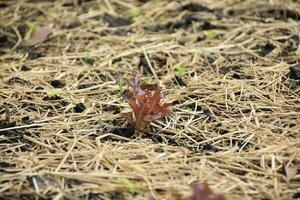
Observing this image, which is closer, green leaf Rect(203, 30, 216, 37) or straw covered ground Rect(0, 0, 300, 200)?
straw covered ground Rect(0, 0, 300, 200)

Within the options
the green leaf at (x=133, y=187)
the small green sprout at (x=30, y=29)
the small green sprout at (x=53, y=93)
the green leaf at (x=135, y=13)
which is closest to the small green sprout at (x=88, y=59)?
the small green sprout at (x=53, y=93)

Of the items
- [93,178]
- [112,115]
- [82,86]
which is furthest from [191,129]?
[82,86]

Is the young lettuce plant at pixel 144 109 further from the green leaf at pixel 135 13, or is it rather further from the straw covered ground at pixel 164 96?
the green leaf at pixel 135 13

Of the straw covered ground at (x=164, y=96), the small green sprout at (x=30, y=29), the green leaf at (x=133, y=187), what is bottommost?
the green leaf at (x=133, y=187)

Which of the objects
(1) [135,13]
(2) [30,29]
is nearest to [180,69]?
(1) [135,13]

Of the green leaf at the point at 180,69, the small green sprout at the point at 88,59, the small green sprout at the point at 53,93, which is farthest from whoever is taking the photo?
the small green sprout at the point at 88,59

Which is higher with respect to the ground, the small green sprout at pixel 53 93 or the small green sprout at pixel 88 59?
the small green sprout at pixel 88 59

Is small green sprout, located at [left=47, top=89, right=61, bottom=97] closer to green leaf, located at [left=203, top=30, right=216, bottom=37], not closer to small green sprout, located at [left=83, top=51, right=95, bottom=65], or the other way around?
small green sprout, located at [left=83, top=51, right=95, bottom=65]

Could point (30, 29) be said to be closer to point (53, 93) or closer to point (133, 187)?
point (53, 93)

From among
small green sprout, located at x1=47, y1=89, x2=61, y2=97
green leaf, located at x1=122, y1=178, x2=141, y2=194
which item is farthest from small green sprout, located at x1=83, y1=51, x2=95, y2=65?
green leaf, located at x1=122, y1=178, x2=141, y2=194
